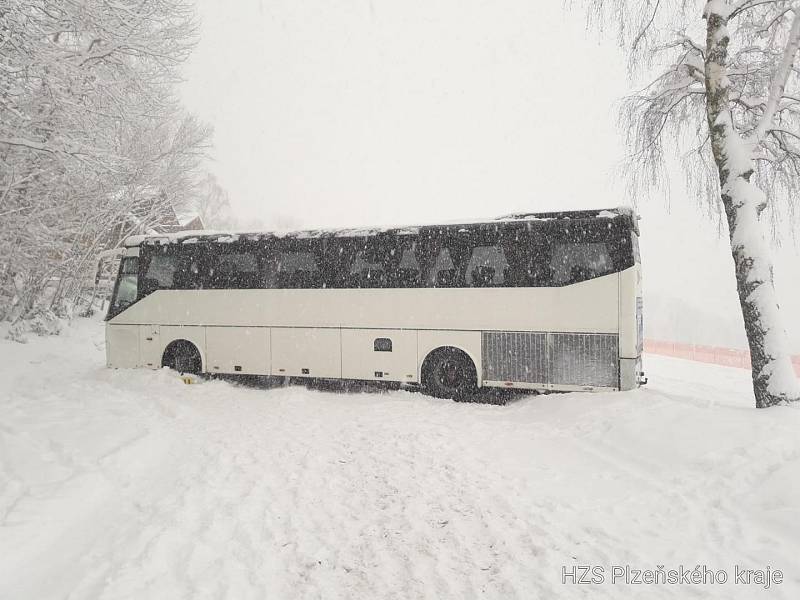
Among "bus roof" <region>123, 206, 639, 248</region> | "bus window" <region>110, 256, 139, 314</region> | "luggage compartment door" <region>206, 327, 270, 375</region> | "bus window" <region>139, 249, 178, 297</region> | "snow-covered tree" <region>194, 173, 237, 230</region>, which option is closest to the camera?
"bus roof" <region>123, 206, 639, 248</region>

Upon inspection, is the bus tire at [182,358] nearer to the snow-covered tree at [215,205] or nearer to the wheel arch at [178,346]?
the wheel arch at [178,346]

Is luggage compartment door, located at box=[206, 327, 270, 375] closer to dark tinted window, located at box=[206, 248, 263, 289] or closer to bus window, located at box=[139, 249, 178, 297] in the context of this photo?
dark tinted window, located at box=[206, 248, 263, 289]

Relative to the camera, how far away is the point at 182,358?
1115 centimetres

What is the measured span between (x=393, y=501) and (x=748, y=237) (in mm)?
6004

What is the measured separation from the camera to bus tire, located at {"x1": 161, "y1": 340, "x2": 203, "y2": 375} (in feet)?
36.3

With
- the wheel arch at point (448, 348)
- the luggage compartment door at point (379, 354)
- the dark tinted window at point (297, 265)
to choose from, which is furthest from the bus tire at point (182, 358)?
the wheel arch at point (448, 348)

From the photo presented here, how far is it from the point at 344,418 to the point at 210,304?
189 inches

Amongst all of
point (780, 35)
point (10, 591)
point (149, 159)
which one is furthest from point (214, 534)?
point (149, 159)

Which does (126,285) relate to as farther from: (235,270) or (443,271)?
(443,271)

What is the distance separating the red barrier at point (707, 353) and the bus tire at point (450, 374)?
16430mm

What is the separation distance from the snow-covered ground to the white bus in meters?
1.37

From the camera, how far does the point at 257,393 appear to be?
32.4ft

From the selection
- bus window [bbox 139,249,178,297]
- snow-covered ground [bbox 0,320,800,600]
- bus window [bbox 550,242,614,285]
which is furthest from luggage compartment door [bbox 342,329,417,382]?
bus window [bbox 139,249,178,297]

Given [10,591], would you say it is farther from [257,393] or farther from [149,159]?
[149,159]
